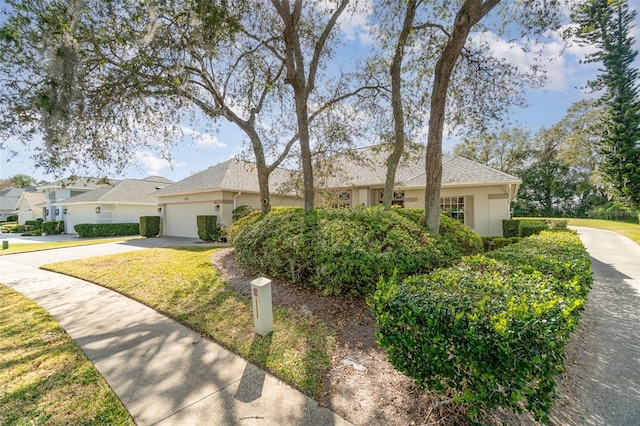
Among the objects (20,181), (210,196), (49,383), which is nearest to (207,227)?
(210,196)

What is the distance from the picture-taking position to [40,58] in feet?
17.6

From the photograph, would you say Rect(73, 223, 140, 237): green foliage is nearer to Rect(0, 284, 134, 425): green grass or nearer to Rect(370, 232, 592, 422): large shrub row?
Rect(0, 284, 134, 425): green grass

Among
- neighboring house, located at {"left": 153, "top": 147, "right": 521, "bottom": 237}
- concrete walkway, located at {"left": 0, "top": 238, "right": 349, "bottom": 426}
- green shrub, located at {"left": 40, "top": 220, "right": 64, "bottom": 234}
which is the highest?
neighboring house, located at {"left": 153, "top": 147, "right": 521, "bottom": 237}

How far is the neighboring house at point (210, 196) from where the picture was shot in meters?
15.8

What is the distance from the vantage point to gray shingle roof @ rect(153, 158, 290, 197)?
1597 centimetres

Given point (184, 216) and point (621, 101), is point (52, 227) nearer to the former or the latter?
point (184, 216)

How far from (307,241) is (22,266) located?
10.7 m

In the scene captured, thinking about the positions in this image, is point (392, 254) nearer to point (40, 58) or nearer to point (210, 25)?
point (210, 25)

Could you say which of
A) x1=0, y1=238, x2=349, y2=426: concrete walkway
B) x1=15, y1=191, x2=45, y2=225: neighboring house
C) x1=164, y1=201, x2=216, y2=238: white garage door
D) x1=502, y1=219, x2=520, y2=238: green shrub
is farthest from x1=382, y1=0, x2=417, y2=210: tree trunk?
x1=15, y1=191, x2=45, y2=225: neighboring house

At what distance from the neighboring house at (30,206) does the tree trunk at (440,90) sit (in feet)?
136

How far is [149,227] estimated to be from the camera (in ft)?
60.3

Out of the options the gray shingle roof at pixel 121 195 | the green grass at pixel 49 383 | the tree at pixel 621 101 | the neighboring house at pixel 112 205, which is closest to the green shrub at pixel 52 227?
the neighboring house at pixel 112 205

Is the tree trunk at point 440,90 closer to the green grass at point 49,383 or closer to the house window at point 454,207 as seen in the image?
the green grass at point 49,383

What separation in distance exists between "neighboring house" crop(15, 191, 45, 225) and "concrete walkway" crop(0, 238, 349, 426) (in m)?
38.1
